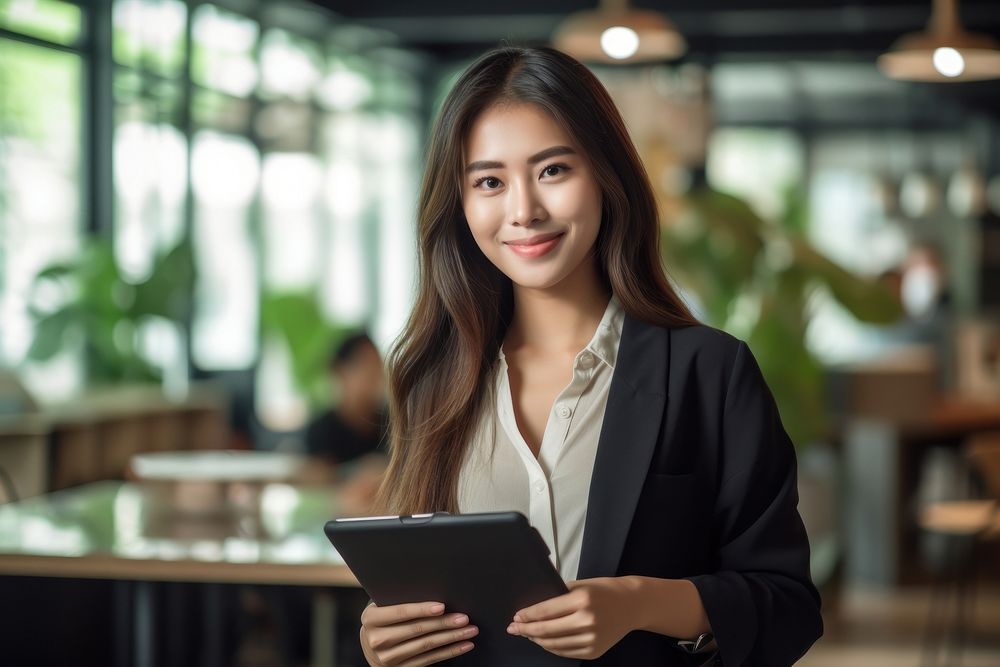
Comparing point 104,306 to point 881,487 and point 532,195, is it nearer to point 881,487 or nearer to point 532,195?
point 881,487

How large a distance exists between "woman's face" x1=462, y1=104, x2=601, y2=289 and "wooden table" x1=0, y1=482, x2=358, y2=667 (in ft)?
4.86

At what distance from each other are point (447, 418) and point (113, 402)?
5179 millimetres

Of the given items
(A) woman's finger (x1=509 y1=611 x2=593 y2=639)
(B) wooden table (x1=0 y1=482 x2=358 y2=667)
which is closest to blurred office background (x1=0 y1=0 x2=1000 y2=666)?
(B) wooden table (x1=0 y1=482 x2=358 y2=667)

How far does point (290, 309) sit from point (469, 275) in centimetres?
725

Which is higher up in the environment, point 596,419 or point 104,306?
point 104,306

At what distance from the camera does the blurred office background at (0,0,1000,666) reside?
3703mm

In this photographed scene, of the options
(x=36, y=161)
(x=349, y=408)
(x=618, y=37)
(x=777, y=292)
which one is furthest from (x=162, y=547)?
(x=777, y=292)

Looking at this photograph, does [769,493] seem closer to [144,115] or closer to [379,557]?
[379,557]

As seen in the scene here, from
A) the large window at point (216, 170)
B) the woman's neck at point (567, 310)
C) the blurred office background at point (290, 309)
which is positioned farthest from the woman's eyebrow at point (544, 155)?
the large window at point (216, 170)

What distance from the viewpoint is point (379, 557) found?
1521 mm

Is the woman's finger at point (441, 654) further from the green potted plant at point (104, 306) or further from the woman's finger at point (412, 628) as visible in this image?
the green potted plant at point (104, 306)

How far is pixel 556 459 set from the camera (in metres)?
1.65

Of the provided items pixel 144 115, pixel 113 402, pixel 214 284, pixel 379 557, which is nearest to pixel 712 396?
pixel 379 557

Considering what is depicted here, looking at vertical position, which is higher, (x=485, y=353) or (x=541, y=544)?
(x=485, y=353)
